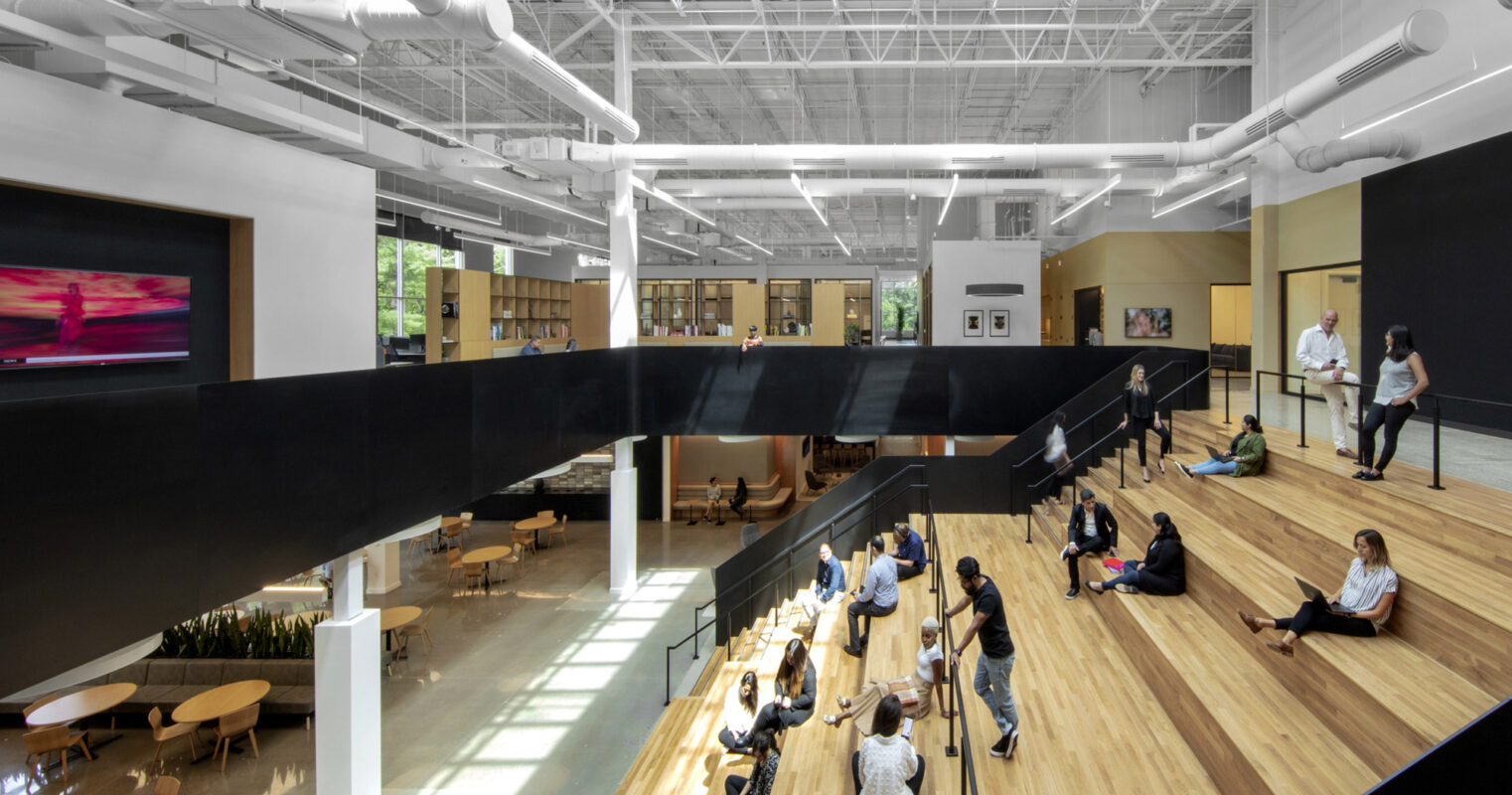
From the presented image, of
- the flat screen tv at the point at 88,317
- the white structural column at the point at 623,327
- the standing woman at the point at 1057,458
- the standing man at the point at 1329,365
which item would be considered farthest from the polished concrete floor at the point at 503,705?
the standing man at the point at 1329,365

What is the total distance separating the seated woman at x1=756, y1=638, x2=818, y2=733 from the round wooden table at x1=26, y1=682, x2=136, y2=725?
8.43 metres

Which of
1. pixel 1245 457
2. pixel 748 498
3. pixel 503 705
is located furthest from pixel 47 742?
pixel 748 498

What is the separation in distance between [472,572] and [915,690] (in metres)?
10.9

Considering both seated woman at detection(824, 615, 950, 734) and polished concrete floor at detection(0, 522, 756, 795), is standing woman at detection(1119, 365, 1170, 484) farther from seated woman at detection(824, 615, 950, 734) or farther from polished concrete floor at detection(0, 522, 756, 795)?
polished concrete floor at detection(0, 522, 756, 795)

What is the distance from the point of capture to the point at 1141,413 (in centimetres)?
977

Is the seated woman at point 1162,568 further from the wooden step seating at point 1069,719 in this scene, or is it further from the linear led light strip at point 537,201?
the linear led light strip at point 537,201

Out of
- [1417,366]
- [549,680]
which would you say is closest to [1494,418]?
[1417,366]

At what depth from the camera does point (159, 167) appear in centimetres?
762

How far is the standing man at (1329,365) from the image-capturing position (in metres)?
7.79

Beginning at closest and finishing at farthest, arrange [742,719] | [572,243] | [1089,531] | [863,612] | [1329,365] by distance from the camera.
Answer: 1. [742,719]
2. [1329,365]
3. [863,612]
4. [1089,531]
5. [572,243]

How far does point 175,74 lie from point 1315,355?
38.9ft

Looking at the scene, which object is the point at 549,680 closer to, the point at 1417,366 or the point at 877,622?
the point at 877,622

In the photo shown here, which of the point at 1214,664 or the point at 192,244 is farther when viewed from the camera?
the point at 192,244

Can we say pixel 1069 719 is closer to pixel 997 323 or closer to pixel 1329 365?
pixel 1329 365
